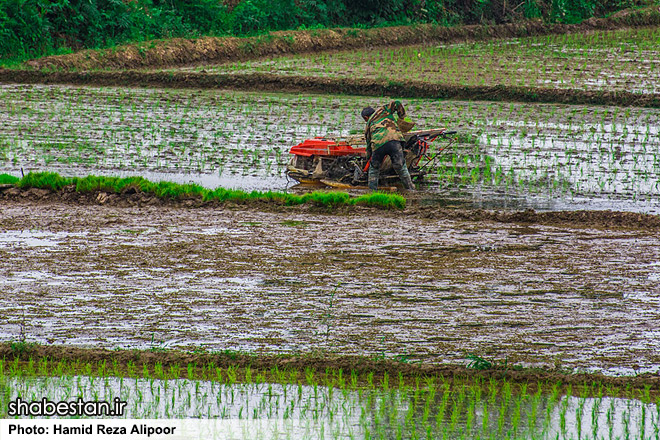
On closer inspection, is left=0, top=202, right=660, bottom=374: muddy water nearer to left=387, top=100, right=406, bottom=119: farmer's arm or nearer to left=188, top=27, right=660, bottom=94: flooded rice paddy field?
left=387, top=100, right=406, bottom=119: farmer's arm

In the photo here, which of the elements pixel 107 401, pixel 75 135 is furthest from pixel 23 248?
pixel 75 135

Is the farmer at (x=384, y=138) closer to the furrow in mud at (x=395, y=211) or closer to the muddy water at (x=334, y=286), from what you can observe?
the furrow in mud at (x=395, y=211)

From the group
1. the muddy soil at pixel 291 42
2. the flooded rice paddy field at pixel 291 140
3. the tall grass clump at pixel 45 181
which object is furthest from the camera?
the muddy soil at pixel 291 42

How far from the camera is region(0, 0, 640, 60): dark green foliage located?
784 inches

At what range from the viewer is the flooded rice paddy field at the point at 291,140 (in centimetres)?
1046

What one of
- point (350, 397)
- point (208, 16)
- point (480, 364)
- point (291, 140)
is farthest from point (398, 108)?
point (208, 16)

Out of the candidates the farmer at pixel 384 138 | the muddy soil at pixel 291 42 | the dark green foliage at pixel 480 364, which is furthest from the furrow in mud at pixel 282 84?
the dark green foliage at pixel 480 364

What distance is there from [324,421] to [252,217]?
4644mm

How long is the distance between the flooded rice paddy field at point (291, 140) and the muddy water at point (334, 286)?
1.83 meters

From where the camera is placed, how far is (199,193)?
30.9 ft

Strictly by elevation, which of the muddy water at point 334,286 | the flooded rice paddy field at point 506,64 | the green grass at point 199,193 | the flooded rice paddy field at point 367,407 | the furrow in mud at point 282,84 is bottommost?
the flooded rice paddy field at point 367,407

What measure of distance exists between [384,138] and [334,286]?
3.52 metres

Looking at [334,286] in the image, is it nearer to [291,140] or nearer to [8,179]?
[8,179]

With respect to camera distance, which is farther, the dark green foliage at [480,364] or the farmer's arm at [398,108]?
the farmer's arm at [398,108]
